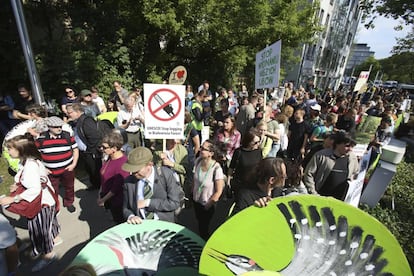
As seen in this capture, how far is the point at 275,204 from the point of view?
5.49 feet

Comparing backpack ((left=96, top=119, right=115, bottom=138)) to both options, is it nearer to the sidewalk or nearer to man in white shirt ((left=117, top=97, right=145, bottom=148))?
man in white shirt ((left=117, top=97, right=145, bottom=148))

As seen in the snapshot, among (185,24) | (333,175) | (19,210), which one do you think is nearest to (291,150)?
(333,175)

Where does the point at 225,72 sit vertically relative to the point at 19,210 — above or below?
above

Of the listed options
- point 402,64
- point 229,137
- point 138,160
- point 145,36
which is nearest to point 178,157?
point 229,137

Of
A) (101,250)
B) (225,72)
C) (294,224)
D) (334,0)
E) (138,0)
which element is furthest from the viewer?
(334,0)

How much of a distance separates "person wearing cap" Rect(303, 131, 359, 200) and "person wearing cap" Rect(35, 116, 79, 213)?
11.7 feet

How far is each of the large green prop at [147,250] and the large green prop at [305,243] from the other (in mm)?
478

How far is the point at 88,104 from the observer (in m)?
5.93

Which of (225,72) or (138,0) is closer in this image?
(138,0)

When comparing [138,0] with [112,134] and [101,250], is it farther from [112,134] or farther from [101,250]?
[101,250]

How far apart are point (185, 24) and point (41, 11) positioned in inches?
205

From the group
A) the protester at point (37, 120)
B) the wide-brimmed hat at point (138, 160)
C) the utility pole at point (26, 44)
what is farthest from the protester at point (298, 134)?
the utility pole at point (26, 44)

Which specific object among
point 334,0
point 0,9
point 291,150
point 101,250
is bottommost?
point 291,150

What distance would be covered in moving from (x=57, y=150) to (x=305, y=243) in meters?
3.65
